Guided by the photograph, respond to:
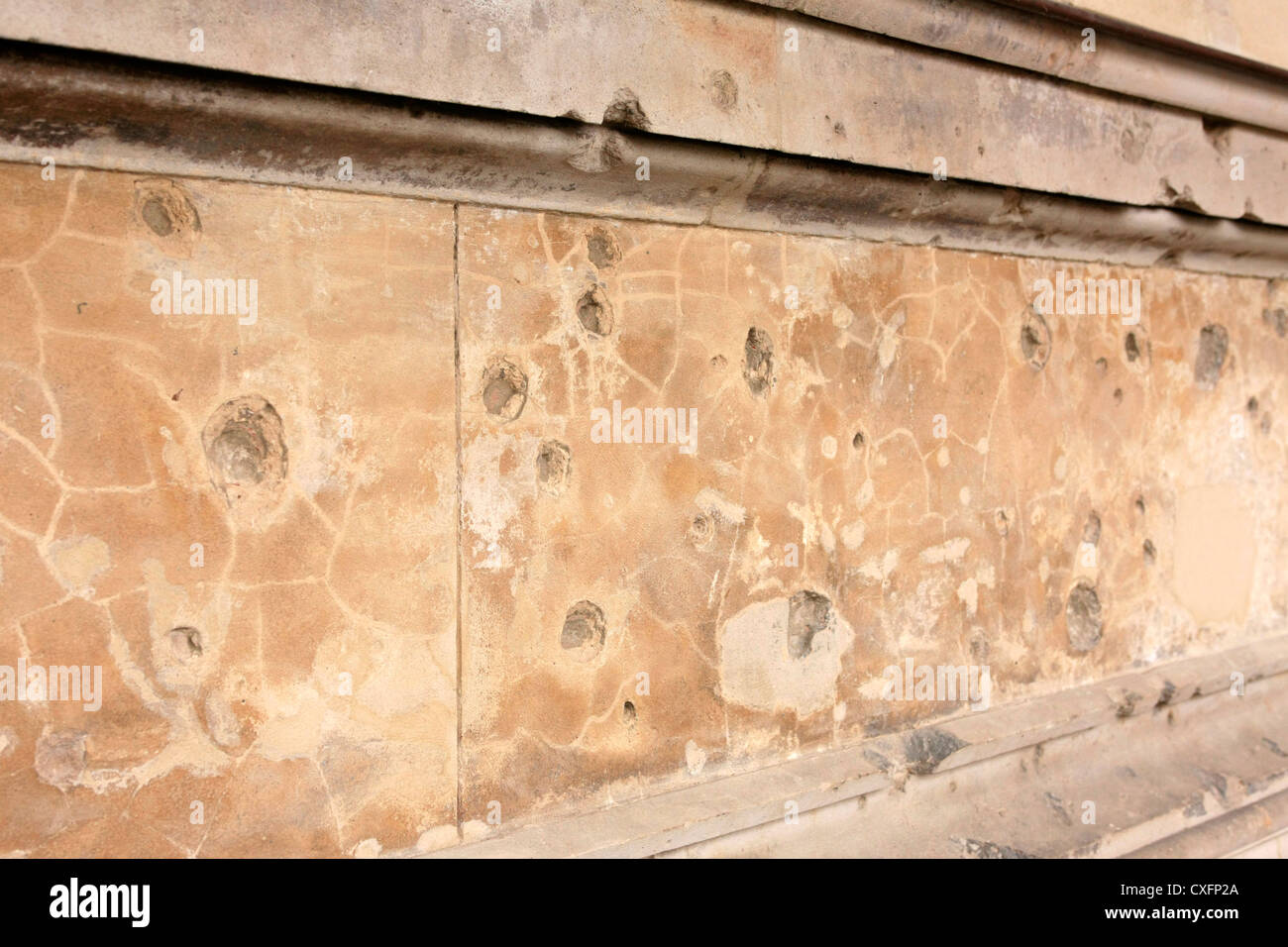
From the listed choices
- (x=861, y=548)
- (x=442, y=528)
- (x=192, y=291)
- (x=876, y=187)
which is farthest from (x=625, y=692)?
(x=876, y=187)

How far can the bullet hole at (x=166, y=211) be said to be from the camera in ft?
5.05

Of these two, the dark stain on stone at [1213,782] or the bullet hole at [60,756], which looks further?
the dark stain on stone at [1213,782]

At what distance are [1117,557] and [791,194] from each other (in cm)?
156

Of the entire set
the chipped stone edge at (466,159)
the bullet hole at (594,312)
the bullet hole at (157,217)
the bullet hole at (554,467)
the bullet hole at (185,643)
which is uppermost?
the chipped stone edge at (466,159)

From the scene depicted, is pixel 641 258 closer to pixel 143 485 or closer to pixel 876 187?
pixel 876 187

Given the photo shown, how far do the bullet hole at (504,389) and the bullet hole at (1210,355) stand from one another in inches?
91.5

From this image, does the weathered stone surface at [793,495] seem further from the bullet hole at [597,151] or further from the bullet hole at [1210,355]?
the bullet hole at [597,151]

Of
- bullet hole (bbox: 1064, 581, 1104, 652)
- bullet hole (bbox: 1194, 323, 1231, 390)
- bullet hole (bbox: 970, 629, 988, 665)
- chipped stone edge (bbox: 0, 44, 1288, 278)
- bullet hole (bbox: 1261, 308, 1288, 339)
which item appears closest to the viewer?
chipped stone edge (bbox: 0, 44, 1288, 278)

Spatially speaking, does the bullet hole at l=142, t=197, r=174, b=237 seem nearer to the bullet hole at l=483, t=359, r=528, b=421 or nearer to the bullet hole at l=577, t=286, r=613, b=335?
the bullet hole at l=483, t=359, r=528, b=421

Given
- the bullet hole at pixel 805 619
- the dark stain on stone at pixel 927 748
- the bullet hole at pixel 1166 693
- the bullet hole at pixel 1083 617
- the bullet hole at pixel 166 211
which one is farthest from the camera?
the bullet hole at pixel 1166 693

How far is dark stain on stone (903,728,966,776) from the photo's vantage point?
2322 millimetres

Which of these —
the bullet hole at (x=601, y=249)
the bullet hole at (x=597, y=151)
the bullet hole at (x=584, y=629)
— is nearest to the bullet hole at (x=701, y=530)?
the bullet hole at (x=584, y=629)

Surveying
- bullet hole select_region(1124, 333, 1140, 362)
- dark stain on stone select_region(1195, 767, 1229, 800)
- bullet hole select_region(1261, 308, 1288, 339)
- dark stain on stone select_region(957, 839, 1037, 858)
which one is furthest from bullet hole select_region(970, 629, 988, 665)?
bullet hole select_region(1261, 308, 1288, 339)

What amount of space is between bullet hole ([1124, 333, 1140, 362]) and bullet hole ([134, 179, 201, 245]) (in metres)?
2.53
